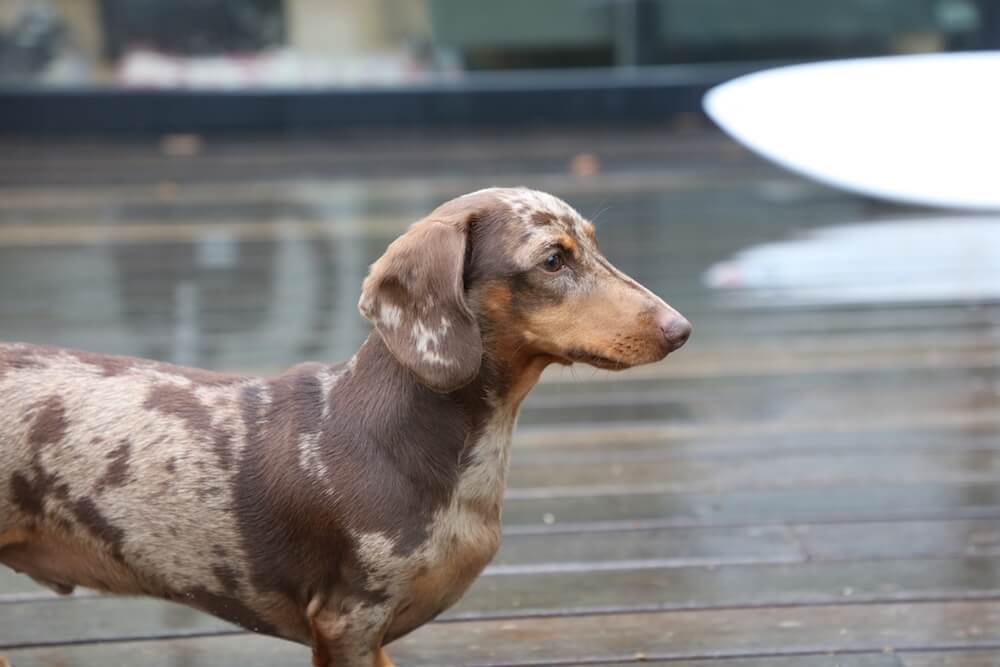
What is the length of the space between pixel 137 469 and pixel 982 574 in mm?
1963

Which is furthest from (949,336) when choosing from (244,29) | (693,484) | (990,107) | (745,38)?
(244,29)

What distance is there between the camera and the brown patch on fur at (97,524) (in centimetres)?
220

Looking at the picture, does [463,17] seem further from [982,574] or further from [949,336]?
[982,574]

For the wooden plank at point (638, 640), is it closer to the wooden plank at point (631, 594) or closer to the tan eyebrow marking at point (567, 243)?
the wooden plank at point (631, 594)

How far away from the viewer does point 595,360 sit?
217 cm

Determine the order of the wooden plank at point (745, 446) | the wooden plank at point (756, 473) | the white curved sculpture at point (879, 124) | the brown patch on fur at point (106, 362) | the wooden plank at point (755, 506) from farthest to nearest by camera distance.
→ the white curved sculpture at point (879, 124)
the wooden plank at point (745, 446)
the wooden plank at point (756, 473)
the wooden plank at point (755, 506)
the brown patch on fur at point (106, 362)

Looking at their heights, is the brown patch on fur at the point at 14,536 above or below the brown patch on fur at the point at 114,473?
below

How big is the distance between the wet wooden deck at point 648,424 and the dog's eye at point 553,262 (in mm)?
899

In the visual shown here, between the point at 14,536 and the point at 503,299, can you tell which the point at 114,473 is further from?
the point at 503,299

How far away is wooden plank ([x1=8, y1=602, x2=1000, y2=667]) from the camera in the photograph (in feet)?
8.68

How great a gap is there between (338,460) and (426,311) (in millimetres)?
327

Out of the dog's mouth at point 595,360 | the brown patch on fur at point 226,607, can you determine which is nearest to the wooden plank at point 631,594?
the brown patch on fur at point 226,607

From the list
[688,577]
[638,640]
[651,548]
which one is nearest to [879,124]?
[651,548]

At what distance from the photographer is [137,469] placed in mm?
2207
